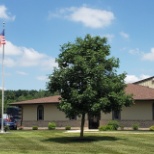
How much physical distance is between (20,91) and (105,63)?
466 feet

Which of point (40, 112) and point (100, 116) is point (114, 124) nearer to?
point (100, 116)

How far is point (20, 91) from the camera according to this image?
164500mm

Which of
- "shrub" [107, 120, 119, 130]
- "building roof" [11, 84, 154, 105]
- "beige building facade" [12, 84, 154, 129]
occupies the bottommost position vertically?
"shrub" [107, 120, 119, 130]

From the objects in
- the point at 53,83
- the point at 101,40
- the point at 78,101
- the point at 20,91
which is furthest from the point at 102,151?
the point at 20,91

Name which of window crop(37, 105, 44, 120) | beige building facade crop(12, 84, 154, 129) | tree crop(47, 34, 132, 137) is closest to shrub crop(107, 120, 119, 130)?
beige building facade crop(12, 84, 154, 129)

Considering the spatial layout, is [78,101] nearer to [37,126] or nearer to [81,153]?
[81,153]

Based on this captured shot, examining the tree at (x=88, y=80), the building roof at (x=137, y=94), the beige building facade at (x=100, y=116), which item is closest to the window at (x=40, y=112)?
the beige building facade at (x=100, y=116)

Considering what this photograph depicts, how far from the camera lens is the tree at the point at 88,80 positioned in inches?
943

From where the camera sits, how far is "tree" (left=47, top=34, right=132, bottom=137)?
24.0 metres

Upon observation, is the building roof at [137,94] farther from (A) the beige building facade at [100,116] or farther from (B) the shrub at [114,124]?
(B) the shrub at [114,124]

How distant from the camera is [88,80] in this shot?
945 inches

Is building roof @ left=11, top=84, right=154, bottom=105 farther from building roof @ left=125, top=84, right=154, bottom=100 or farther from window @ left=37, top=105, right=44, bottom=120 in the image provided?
window @ left=37, top=105, right=44, bottom=120

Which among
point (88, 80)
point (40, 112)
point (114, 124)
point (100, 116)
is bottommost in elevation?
point (114, 124)

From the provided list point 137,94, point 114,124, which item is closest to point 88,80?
point 114,124
